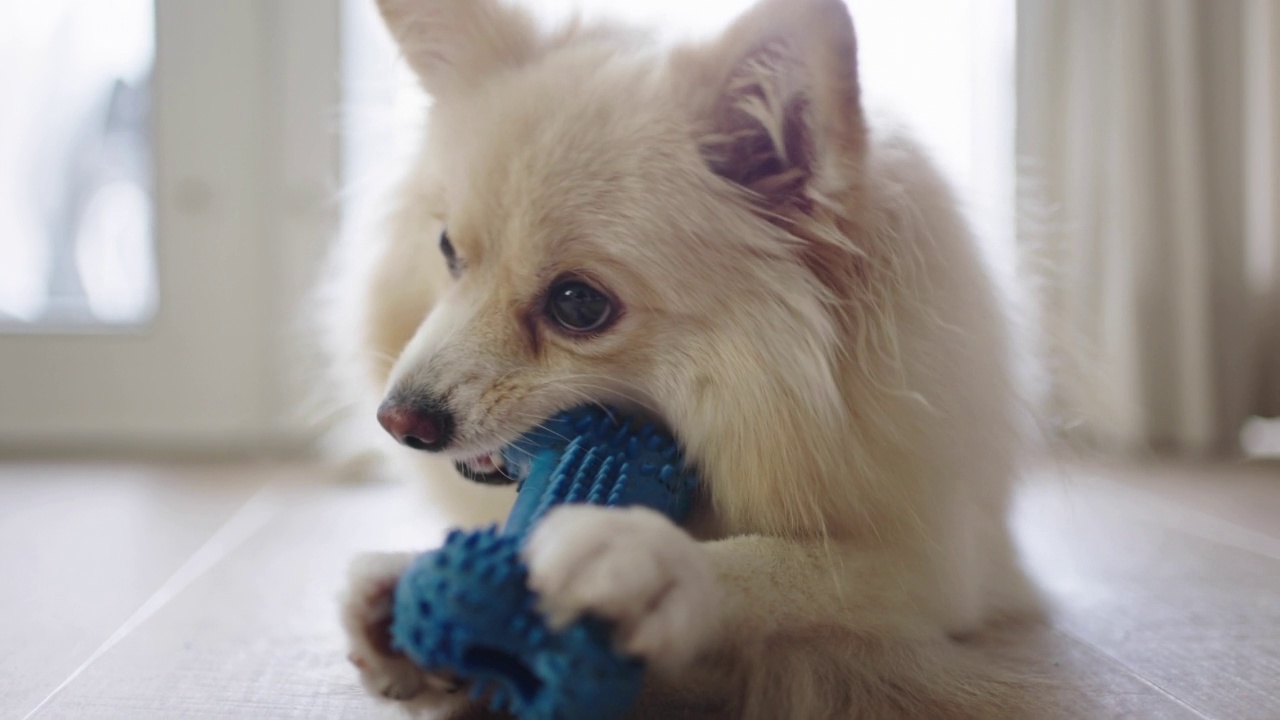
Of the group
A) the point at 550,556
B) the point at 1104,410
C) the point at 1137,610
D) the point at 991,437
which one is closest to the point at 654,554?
the point at 550,556

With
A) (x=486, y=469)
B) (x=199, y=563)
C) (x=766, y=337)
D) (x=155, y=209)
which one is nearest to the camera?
(x=766, y=337)

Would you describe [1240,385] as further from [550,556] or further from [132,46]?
[132,46]

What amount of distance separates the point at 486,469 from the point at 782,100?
55cm

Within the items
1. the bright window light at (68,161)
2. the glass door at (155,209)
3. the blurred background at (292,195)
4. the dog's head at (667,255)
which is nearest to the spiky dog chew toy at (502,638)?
the dog's head at (667,255)

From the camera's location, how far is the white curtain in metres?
3.05

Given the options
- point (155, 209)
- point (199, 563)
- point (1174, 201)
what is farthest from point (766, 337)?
point (155, 209)

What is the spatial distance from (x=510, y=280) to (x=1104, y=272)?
256 cm

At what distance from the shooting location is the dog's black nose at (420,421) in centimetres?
109

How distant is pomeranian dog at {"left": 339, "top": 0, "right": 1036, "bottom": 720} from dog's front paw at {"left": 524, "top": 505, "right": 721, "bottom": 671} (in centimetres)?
16

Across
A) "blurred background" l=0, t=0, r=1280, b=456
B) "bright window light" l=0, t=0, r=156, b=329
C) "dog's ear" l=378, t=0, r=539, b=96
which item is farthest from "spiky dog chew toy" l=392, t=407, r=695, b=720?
"bright window light" l=0, t=0, r=156, b=329

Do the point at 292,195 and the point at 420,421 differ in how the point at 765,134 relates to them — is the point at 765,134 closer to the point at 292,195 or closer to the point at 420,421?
the point at 420,421

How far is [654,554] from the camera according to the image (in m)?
0.78

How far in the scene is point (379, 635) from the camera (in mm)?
849

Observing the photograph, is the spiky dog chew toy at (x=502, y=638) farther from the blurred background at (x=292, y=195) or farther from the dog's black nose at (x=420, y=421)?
the blurred background at (x=292, y=195)
